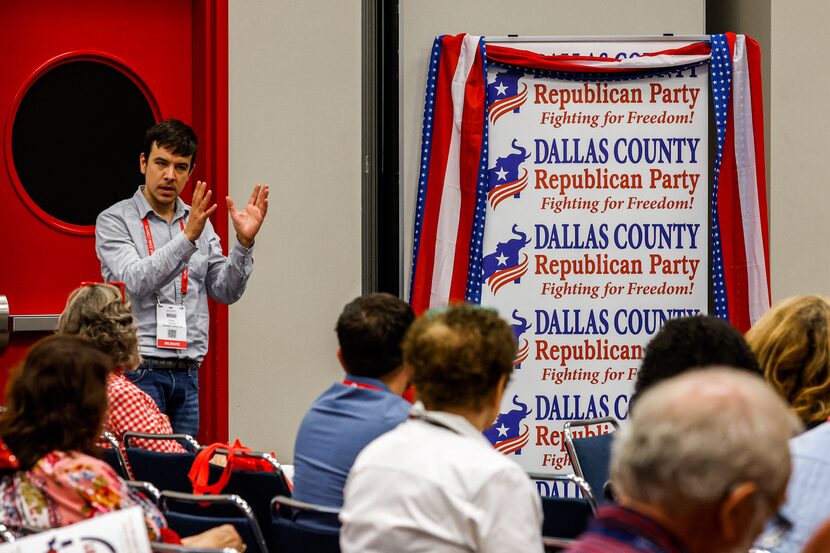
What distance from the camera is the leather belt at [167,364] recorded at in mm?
4168

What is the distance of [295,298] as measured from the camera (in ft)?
17.6

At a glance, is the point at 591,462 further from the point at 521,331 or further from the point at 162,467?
the point at 521,331

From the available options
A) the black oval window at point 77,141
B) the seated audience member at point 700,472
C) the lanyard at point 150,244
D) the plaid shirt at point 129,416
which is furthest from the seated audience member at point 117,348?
the seated audience member at point 700,472

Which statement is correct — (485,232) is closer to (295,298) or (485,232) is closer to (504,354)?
(295,298)

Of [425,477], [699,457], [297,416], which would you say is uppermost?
[699,457]

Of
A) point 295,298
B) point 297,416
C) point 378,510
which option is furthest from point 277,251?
point 378,510

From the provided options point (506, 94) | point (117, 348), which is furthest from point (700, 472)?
point (506, 94)

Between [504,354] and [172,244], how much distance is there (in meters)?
2.23

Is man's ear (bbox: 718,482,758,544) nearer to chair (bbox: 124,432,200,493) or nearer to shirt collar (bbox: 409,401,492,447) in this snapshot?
shirt collar (bbox: 409,401,492,447)

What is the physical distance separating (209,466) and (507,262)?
2465 millimetres

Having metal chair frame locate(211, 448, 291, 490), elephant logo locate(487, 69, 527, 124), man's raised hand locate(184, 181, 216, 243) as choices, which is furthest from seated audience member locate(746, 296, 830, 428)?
elephant logo locate(487, 69, 527, 124)

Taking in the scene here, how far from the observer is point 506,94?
514 cm

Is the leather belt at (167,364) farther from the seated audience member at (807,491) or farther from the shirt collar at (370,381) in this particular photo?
the seated audience member at (807,491)

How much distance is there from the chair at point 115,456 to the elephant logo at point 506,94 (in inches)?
99.5
